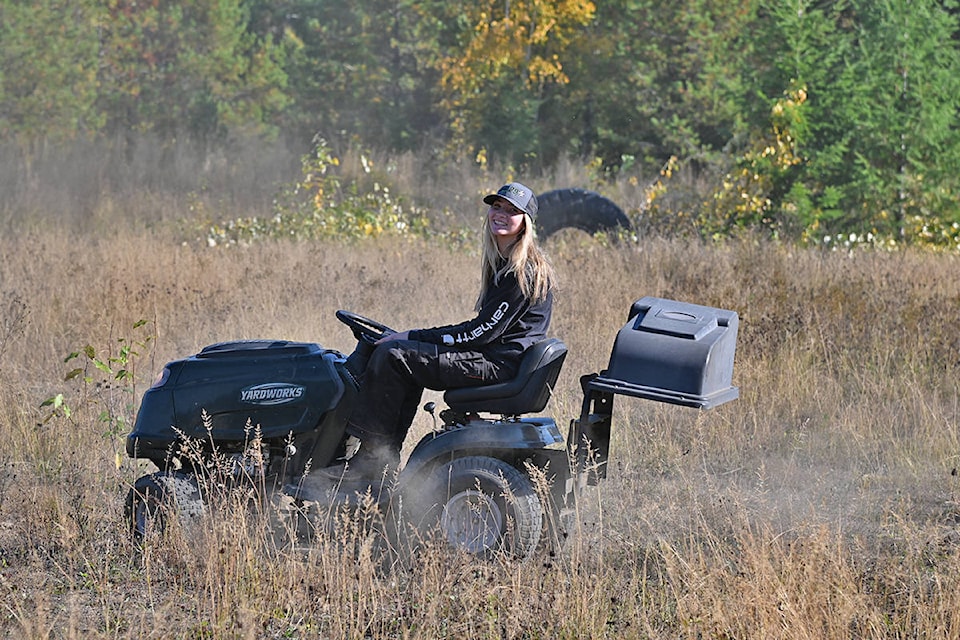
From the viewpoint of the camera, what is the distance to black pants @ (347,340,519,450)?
5184mm

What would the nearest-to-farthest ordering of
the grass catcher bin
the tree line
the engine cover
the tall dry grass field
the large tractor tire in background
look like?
1. the tall dry grass field
2. the grass catcher bin
3. the engine cover
4. the large tractor tire in background
5. the tree line

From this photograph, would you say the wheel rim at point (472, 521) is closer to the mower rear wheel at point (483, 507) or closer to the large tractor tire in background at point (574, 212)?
the mower rear wheel at point (483, 507)

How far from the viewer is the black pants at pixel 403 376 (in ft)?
17.0

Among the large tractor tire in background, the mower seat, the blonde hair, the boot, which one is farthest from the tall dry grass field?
the blonde hair

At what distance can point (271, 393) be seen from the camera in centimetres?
545

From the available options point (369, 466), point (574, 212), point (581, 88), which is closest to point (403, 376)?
point (369, 466)

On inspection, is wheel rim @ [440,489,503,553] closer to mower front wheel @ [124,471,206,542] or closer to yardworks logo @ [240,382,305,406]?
yardworks logo @ [240,382,305,406]

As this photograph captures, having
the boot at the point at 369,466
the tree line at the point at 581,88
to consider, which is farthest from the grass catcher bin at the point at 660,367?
the tree line at the point at 581,88

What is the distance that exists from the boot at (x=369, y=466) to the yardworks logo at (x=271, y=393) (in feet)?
1.15

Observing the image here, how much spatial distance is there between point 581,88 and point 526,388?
57.1 ft

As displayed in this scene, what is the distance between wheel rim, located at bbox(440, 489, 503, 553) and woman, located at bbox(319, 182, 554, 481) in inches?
15.2

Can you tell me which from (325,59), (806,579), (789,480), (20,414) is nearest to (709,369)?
(806,579)

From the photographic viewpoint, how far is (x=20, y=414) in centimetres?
691

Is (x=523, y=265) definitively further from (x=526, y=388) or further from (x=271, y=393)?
(x=271, y=393)
